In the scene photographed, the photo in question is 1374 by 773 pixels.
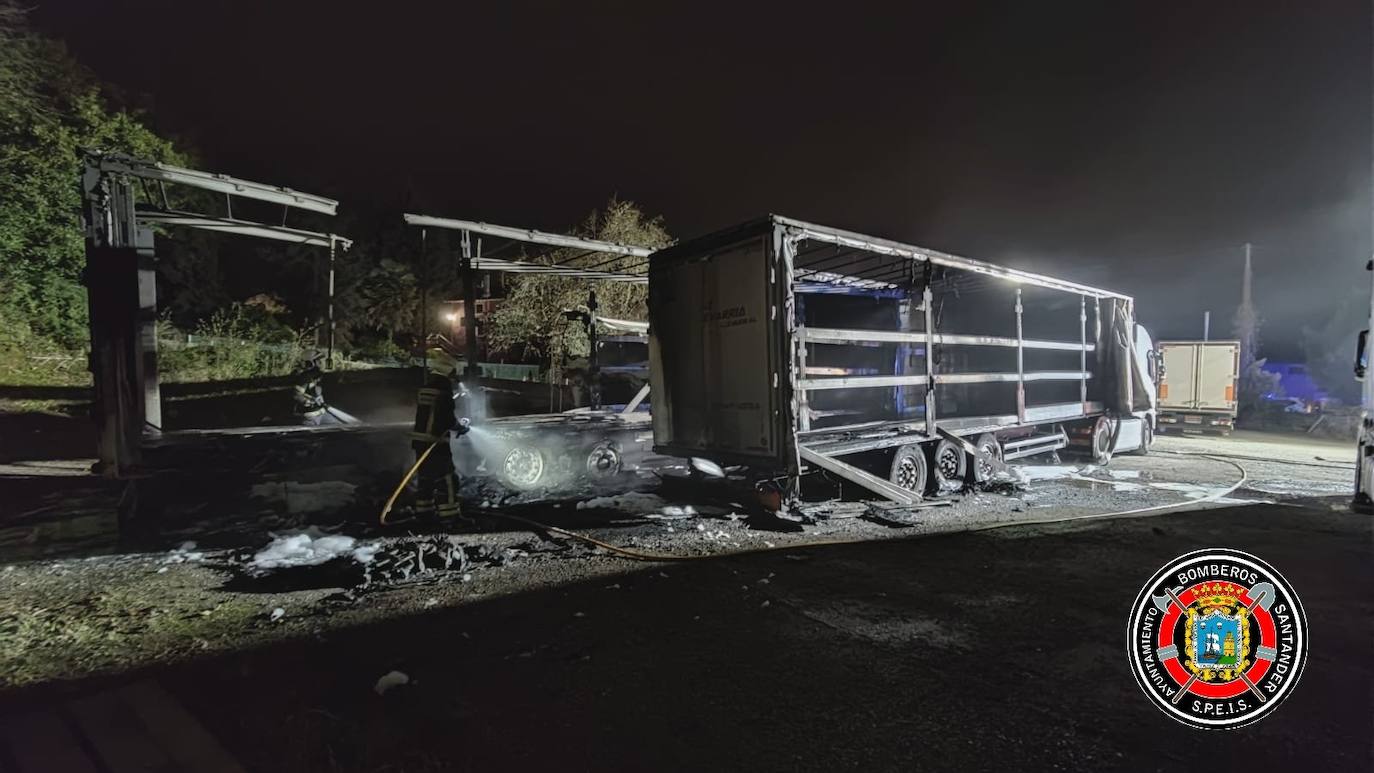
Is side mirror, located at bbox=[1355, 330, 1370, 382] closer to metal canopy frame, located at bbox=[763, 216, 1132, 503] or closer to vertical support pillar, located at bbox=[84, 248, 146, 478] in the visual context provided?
metal canopy frame, located at bbox=[763, 216, 1132, 503]

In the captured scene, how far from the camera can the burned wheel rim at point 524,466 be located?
9117mm

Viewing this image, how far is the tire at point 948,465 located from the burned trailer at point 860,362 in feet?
0.08

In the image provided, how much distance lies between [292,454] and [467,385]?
2.75 m

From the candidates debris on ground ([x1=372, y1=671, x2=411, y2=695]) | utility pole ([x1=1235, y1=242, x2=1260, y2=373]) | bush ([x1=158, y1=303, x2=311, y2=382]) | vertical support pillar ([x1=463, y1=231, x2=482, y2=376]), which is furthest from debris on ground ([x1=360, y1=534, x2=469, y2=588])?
utility pole ([x1=1235, y1=242, x2=1260, y2=373])

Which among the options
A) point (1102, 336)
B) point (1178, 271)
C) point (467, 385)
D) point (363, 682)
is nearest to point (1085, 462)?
point (1102, 336)

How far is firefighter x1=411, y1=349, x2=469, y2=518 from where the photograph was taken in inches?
256

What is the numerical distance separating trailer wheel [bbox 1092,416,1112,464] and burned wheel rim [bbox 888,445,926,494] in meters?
5.69

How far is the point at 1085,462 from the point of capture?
453 inches

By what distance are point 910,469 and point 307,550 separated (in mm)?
6887

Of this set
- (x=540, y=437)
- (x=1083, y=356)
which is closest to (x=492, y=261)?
(x=540, y=437)

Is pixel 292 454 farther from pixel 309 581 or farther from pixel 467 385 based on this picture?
pixel 309 581

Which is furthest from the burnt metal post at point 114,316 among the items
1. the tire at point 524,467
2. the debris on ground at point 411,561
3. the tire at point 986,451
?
the tire at point 986,451

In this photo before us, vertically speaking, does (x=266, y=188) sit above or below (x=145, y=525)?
above

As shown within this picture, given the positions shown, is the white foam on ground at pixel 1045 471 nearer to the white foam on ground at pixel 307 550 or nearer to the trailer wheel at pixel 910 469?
the trailer wheel at pixel 910 469
